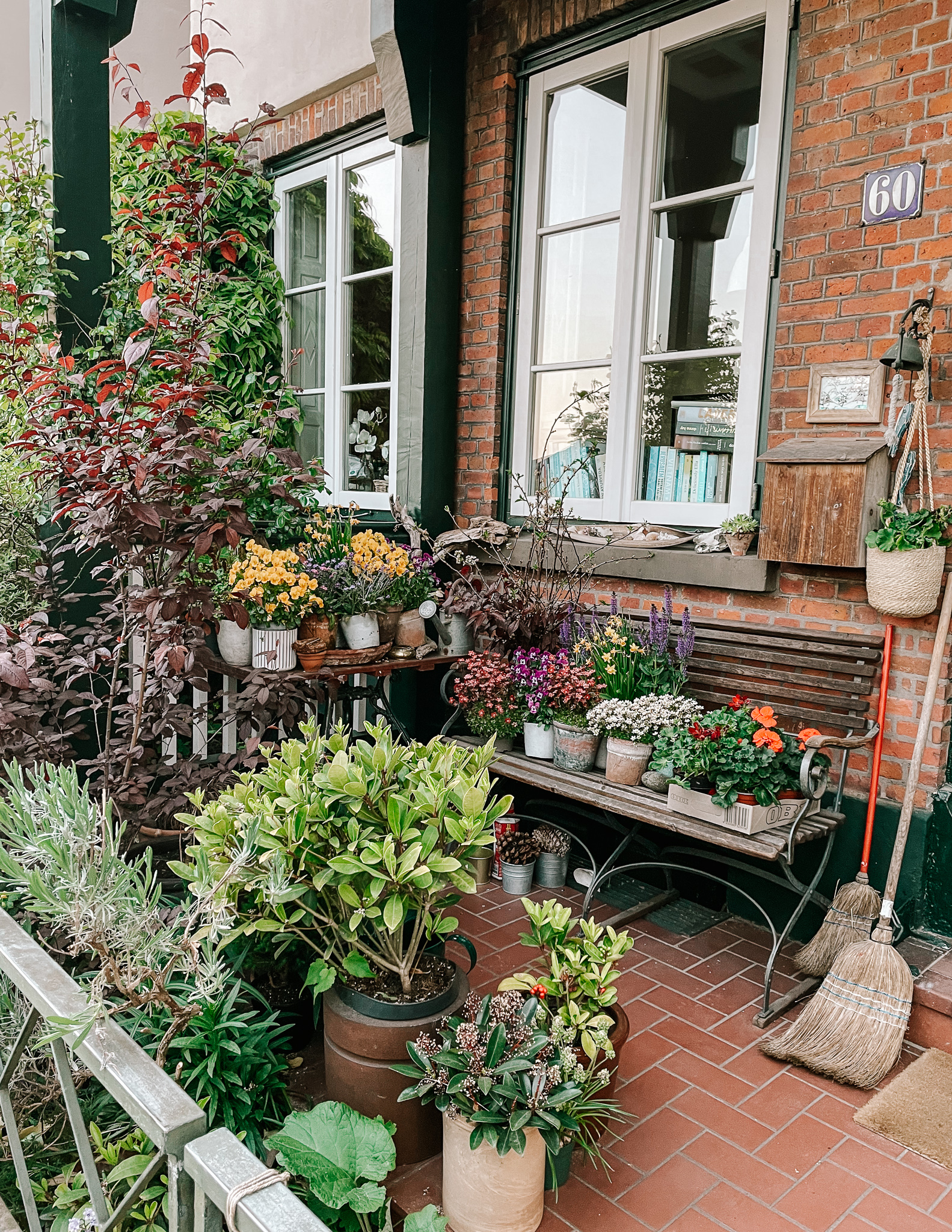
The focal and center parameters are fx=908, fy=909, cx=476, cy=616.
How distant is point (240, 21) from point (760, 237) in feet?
15.1

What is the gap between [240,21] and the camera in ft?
20.3

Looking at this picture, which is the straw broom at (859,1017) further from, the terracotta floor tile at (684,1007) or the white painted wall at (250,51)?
the white painted wall at (250,51)

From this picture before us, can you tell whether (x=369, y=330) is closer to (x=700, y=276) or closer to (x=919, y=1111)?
(x=700, y=276)

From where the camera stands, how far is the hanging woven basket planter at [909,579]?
2943mm

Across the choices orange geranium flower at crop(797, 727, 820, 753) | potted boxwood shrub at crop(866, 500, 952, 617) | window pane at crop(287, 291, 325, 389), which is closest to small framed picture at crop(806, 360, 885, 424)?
potted boxwood shrub at crop(866, 500, 952, 617)

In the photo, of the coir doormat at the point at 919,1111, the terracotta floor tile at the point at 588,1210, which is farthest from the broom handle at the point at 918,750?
the terracotta floor tile at the point at 588,1210

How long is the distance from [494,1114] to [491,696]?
205 centimetres

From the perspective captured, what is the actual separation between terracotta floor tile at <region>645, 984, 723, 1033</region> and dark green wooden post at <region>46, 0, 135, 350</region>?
338cm

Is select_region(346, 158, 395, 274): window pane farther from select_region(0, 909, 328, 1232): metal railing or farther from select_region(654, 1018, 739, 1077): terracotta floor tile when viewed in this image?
select_region(0, 909, 328, 1232): metal railing

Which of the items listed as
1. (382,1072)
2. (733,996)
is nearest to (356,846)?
(382,1072)

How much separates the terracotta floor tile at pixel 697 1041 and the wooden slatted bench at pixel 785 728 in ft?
0.56

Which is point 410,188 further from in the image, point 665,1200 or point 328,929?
point 665,1200

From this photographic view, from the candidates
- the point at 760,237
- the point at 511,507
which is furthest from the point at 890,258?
the point at 511,507

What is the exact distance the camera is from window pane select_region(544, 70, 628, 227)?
414 centimetres
